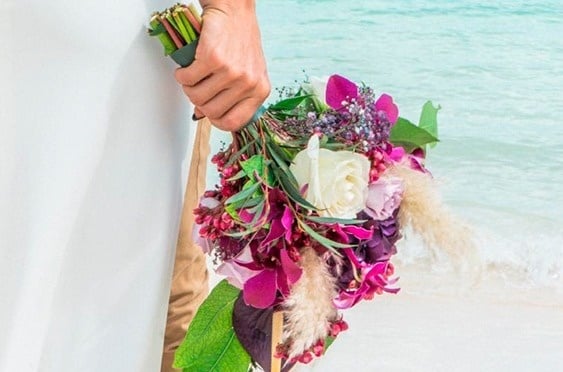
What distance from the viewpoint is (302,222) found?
0.85 m

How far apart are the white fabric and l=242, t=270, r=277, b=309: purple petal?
0.09m

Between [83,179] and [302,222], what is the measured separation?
0.22 m

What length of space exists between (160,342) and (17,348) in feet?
0.82

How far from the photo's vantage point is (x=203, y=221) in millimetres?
869

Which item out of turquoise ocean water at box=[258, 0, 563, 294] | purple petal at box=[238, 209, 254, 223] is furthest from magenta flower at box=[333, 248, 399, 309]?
turquoise ocean water at box=[258, 0, 563, 294]

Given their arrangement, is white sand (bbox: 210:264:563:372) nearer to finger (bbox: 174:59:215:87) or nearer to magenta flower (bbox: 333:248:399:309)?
magenta flower (bbox: 333:248:399:309)

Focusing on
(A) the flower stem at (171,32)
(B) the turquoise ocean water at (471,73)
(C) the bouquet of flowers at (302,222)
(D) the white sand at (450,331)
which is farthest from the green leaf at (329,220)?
(B) the turquoise ocean water at (471,73)

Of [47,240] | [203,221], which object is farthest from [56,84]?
[203,221]

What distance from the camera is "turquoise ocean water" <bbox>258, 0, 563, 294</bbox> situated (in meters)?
3.34

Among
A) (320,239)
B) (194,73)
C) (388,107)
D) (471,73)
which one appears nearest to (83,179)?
(194,73)

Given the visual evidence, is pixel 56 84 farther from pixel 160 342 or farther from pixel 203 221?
pixel 160 342

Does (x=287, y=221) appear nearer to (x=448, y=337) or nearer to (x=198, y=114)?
(x=198, y=114)

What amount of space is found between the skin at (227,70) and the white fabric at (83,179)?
44mm

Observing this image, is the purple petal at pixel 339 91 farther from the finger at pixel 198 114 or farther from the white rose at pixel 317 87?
the finger at pixel 198 114
